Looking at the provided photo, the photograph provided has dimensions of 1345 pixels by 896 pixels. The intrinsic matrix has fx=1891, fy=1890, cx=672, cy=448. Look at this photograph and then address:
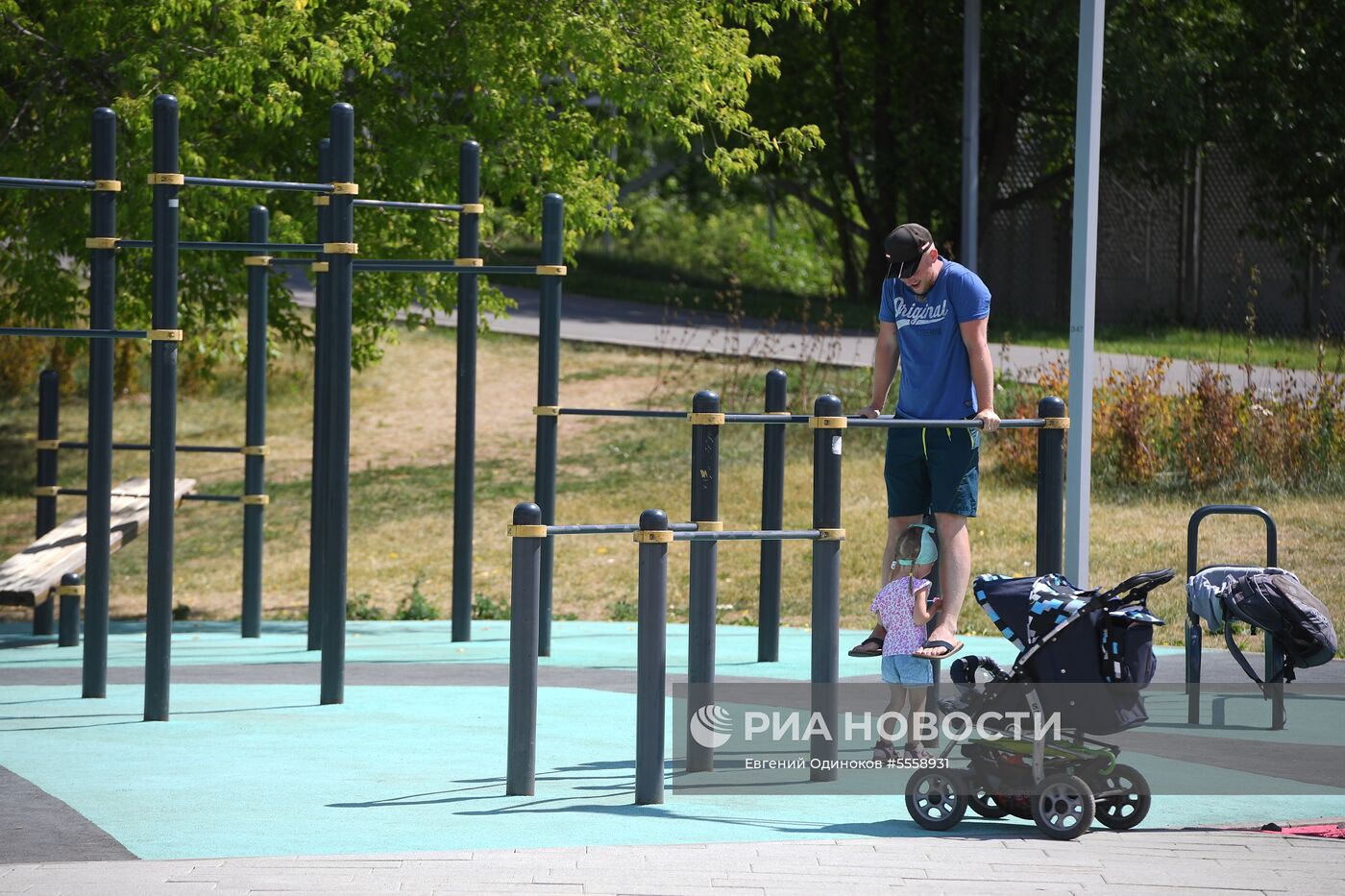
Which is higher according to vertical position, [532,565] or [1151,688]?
[532,565]

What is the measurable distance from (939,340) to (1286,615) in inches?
69.0

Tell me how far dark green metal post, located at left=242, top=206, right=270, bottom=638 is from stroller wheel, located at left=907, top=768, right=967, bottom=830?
20.0 ft

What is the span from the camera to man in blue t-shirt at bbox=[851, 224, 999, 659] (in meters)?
7.08

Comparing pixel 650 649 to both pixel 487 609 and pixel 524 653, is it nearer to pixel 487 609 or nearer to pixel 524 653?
pixel 524 653

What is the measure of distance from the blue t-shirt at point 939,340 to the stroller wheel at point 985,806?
5.17 ft

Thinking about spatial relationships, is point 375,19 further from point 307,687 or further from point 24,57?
point 307,687

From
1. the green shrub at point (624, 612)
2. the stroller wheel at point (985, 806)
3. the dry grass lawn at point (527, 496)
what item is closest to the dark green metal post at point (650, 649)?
the stroller wheel at point (985, 806)

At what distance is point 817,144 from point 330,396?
227 inches

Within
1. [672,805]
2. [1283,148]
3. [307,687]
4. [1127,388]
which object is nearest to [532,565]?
[672,805]

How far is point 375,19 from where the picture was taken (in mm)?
12008

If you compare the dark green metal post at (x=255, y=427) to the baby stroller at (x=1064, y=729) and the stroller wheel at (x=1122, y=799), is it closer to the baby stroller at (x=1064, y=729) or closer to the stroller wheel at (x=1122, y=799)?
the baby stroller at (x=1064, y=729)

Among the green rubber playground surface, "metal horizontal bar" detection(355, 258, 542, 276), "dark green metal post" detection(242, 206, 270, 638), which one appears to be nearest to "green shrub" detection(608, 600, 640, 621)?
"dark green metal post" detection(242, 206, 270, 638)

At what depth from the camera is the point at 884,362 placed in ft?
25.2

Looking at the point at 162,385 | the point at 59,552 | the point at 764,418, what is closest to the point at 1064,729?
the point at 764,418
